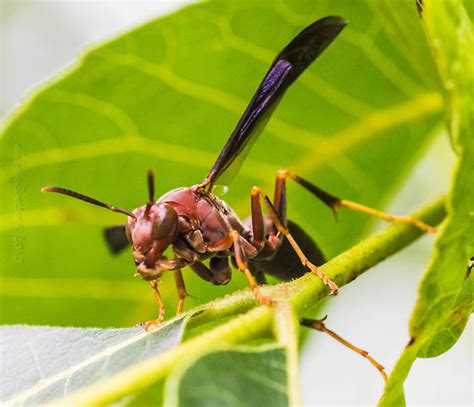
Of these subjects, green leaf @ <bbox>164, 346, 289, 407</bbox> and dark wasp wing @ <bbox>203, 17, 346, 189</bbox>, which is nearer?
green leaf @ <bbox>164, 346, 289, 407</bbox>

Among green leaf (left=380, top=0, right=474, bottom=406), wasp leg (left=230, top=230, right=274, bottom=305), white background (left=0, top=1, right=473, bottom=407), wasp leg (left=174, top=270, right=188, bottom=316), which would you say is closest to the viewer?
green leaf (left=380, top=0, right=474, bottom=406)

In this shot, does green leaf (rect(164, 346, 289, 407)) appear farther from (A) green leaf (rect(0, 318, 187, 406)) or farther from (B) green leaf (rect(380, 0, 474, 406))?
(B) green leaf (rect(380, 0, 474, 406))

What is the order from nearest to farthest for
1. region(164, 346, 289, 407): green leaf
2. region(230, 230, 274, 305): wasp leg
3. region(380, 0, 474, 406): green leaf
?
region(164, 346, 289, 407): green leaf → region(380, 0, 474, 406): green leaf → region(230, 230, 274, 305): wasp leg

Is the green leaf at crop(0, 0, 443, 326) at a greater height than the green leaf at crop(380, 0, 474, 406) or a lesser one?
greater

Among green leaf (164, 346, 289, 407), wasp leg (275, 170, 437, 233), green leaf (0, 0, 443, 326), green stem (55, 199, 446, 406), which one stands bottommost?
green leaf (164, 346, 289, 407)

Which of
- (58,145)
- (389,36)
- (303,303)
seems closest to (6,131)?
(58,145)

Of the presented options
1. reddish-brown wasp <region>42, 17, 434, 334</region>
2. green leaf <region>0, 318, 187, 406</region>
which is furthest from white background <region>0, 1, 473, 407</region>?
green leaf <region>0, 318, 187, 406</region>

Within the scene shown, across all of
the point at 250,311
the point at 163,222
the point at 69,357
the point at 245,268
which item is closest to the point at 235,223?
the point at 163,222
